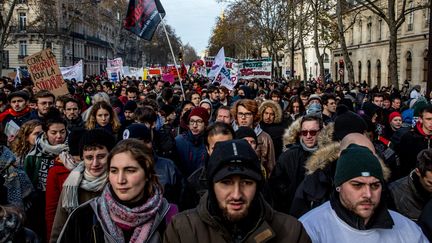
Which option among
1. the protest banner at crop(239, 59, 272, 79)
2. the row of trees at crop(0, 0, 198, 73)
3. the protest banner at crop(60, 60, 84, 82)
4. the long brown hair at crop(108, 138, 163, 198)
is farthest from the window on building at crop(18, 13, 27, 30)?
the long brown hair at crop(108, 138, 163, 198)

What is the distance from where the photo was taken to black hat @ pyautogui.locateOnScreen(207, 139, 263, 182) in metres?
2.56

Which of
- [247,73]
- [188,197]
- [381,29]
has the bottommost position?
[188,197]

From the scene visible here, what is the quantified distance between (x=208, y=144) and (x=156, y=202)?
1.71 m

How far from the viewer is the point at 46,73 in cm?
1127

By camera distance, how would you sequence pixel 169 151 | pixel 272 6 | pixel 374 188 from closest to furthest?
1. pixel 374 188
2. pixel 169 151
3. pixel 272 6

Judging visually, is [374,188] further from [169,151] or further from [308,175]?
[169,151]

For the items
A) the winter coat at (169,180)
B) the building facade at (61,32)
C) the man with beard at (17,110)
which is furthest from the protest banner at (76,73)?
the building facade at (61,32)

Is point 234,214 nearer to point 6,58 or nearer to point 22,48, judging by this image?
point 6,58

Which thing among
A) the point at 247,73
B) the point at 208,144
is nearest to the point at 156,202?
the point at 208,144

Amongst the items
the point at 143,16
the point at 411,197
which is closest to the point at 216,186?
the point at 411,197

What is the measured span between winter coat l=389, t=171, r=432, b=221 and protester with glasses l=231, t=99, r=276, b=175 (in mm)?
2109

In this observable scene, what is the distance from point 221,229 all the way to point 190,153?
3296 millimetres

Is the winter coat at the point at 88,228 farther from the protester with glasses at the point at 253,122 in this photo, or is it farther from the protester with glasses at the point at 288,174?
the protester with glasses at the point at 253,122

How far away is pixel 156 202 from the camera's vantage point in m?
3.04
